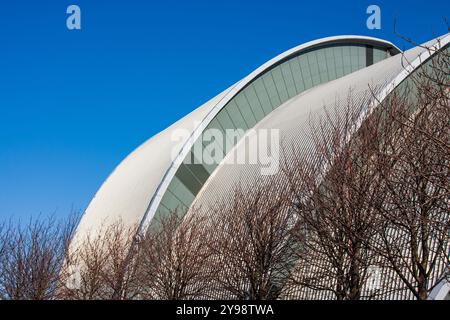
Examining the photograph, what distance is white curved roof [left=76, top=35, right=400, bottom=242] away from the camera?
1142 inches

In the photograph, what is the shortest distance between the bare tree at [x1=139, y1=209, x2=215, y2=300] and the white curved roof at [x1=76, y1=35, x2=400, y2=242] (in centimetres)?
173

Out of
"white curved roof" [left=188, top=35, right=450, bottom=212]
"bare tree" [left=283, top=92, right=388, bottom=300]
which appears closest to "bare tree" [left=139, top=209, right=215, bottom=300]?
"white curved roof" [left=188, top=35, right=450, bottom=212]

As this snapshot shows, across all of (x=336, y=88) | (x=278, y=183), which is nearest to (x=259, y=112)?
(x=336, y=88)

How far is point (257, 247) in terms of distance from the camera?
2102 centimetres

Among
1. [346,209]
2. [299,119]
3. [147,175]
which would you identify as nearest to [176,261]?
[147,175]

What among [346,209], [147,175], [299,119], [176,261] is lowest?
[346,209]

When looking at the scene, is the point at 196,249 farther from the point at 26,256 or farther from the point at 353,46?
the point at 353,46

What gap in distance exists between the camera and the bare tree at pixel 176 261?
2419 centimetres

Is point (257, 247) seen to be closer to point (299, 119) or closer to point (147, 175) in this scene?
point (299, 119)

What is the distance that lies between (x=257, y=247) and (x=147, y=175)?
1281 cm

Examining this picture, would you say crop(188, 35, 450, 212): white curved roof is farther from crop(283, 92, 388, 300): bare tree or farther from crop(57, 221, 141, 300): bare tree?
crop(283, 92, 388, 300): bare tree

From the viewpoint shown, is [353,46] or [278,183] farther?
[353,46]

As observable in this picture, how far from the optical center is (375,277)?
704 inches

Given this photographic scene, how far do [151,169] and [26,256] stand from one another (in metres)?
9.04
